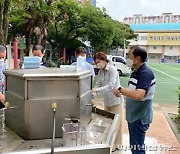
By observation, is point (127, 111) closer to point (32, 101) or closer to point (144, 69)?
point (144, 69)

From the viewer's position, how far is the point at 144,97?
9.47 ft

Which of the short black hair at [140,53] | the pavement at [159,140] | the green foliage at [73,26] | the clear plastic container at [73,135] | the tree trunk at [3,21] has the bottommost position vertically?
the pavement at [159,140]

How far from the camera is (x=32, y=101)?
176cm

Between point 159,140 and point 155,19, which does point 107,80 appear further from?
point 155,19

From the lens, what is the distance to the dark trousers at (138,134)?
310cm

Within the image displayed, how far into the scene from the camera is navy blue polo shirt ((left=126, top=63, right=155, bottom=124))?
9.24 feet

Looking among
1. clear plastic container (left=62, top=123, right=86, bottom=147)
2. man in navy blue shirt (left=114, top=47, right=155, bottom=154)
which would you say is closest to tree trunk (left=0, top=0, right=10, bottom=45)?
man in navy blue shirt (left=114, top=47, right=155, bottom=154)

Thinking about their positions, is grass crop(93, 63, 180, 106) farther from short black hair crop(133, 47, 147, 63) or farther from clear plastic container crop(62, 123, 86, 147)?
clear plastic container crop(62, 123, 86, 147)

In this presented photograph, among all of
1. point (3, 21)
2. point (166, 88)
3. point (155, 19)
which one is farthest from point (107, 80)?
point (155, 19)

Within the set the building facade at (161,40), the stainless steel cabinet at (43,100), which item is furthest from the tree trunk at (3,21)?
the building facade at (161,40)

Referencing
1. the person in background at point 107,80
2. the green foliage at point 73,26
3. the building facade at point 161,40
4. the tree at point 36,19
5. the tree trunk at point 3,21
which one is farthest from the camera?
the building facade at point 161,40

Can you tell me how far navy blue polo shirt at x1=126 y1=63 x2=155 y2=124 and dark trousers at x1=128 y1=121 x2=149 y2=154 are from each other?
68mm

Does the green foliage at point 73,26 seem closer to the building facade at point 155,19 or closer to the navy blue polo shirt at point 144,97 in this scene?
the navy blue polo shirt at point 144,97

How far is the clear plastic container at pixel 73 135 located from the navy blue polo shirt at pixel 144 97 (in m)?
1.20
